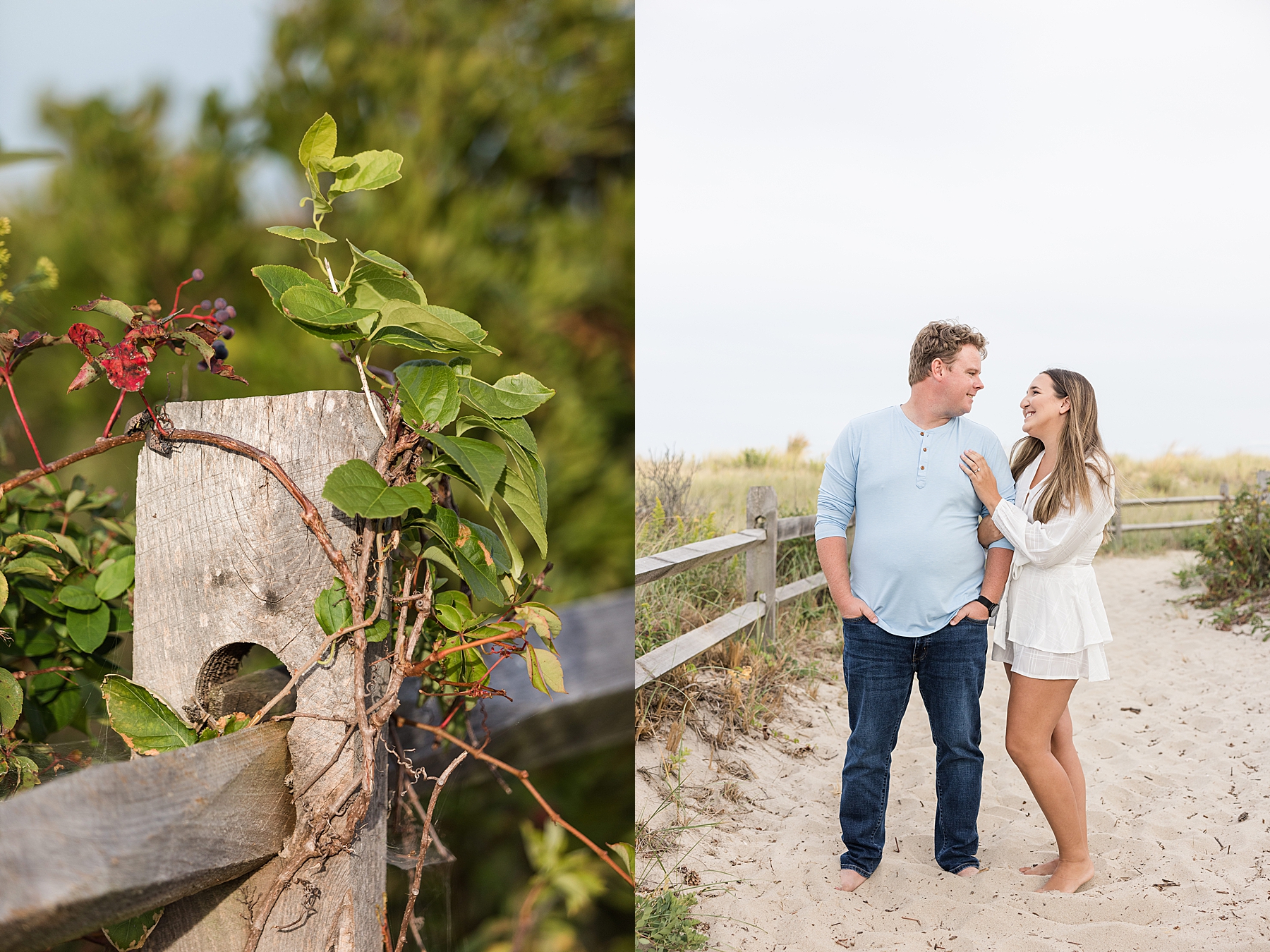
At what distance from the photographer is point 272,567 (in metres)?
0.82

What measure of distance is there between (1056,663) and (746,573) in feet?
2.10

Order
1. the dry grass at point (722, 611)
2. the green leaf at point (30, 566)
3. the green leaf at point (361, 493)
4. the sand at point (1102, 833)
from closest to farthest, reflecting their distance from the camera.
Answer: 1. the green leaf at point (361, 493)
2. the green leaf at point (30, 566)
3. the sand at point (1102, 833)
4. the dry grass at point (722, 611)

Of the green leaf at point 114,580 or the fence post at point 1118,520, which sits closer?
the green leaf at point 114,580

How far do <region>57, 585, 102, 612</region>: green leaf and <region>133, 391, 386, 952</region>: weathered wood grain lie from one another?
365mm

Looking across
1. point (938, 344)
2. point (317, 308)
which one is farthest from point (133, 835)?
point (938, 344)

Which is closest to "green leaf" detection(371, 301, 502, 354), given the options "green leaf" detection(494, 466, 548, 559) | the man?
"green leaf" detection(494, 466, 548, 559)

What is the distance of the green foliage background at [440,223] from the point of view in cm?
171

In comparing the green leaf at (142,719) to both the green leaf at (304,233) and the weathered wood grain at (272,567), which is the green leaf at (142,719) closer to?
the weathered wood grain at (272,567)

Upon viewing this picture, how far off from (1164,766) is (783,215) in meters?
1.14

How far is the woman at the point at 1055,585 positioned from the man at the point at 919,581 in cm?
3

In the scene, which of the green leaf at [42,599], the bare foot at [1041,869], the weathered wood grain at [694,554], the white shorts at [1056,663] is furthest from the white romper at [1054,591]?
the green leaf at [42,599]

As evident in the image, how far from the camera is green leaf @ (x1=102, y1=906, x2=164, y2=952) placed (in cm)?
90

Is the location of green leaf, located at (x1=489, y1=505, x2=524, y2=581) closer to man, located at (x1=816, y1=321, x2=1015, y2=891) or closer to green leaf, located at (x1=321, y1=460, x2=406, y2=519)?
green leaf, located at (x1=321, y1=460, x2=406, y2=519)

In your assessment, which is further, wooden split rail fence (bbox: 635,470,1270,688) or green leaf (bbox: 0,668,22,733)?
wooden split rail fence (bbox: 635,470,1270,688)
